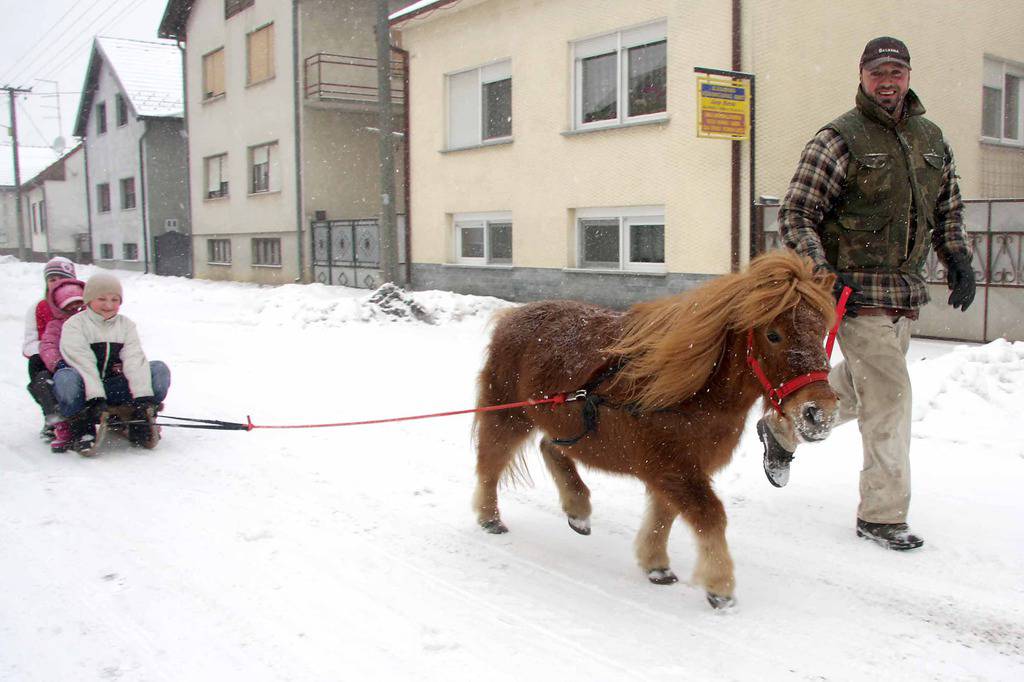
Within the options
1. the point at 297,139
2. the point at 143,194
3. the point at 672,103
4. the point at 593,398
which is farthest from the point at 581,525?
the point at 143,194

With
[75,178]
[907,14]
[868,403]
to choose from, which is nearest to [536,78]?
[907,14]

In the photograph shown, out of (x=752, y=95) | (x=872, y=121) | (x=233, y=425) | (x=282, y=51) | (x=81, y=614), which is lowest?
(x=81, y=614)

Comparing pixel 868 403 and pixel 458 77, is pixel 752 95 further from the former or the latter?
pixel 868 403

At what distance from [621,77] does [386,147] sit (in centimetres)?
442

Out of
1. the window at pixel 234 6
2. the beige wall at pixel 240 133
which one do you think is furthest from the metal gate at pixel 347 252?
the window at pixel 234 6

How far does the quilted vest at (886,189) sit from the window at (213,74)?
2612 cm

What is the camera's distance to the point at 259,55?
25031mm

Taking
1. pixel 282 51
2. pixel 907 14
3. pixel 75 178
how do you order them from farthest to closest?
pixel 75 178 → pixel 282 51 → pixel 907 14

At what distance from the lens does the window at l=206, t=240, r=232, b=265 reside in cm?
2833

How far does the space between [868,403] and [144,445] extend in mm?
5268

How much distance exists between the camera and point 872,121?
455 centimetres

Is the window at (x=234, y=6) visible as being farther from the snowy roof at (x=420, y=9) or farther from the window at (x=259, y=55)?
the snowy roof at (x=420, y=9)

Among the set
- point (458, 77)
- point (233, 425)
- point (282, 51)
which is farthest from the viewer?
point (282, 51)

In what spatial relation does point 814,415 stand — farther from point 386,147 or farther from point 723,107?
point 386,147
